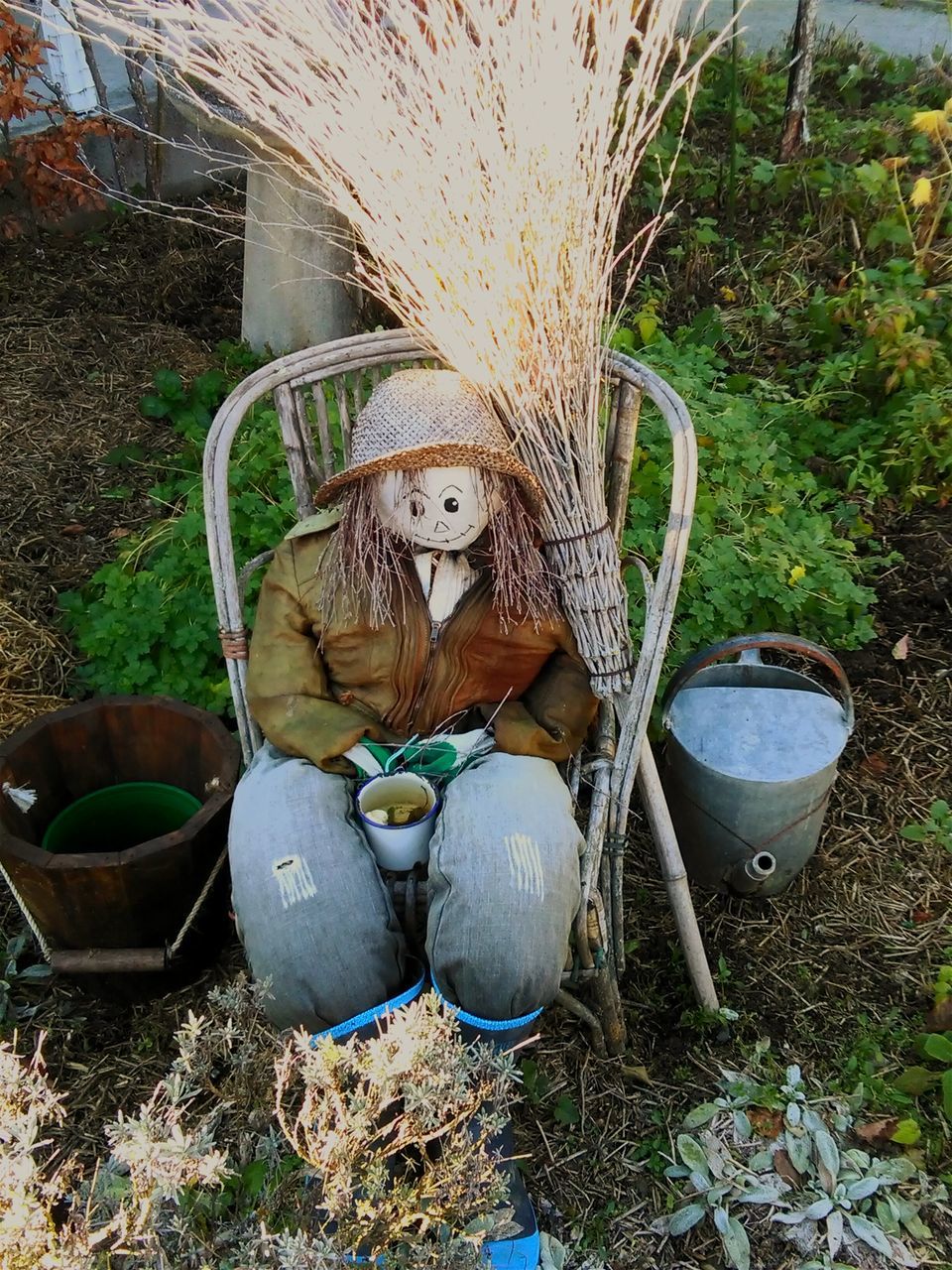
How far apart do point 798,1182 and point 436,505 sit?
1.47m

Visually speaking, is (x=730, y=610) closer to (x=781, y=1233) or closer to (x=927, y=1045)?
(x=927, y=1045)

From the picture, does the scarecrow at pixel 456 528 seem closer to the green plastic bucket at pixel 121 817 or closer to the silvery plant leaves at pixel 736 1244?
the silvery plant leaves at pixel 736 1244

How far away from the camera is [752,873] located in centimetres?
259

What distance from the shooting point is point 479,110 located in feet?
6.40

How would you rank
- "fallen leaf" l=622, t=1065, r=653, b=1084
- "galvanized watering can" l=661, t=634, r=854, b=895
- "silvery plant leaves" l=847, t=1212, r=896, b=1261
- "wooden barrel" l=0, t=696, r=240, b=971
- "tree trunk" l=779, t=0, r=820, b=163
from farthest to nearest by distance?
1. "tree trunk" l=779, t=0, r=820, b=163
2. "galvanized watering can" l=661, t=634, r=854, b=895
3. "fallen leaf" l=622, t=1065, r=653, b=1084
4. "wooden barrel" l=0, t=696, r=240, b=971
5. "silvery plant leaves" l=847, t=1212, r=896, b=1261

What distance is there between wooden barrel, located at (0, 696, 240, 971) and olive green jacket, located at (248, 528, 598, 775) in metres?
0.33

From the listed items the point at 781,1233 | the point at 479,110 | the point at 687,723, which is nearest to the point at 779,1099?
the point at 781,1233

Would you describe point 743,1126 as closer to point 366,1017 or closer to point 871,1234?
point 871,1234

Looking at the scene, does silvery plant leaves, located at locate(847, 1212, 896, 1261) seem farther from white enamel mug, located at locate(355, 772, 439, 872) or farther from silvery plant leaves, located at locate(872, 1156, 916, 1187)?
white enamel mug, located at locate(355, 772, 439, 872)

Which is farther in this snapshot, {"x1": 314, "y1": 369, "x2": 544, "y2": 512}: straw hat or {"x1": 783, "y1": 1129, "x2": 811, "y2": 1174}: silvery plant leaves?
{"x1": 783, "y1": 1129, "x2": 811, "y2": 1174}: silvery plant leaves

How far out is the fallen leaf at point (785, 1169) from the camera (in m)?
2.13

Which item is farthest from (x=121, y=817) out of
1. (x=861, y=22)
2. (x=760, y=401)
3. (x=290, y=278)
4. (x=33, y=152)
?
(x=861, y=22)

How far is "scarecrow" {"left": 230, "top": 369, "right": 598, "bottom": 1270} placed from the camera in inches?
75.5

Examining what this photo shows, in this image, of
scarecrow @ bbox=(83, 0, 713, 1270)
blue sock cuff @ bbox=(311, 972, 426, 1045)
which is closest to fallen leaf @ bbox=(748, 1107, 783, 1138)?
scarecrow @ bbox=(83, 0, 713, 1270)
